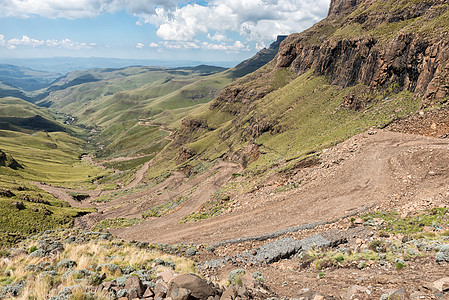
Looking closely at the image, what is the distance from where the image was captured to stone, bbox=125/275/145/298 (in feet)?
33.7

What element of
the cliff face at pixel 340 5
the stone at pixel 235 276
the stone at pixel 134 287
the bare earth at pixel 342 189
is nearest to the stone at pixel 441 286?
the stone at pixel 235 276

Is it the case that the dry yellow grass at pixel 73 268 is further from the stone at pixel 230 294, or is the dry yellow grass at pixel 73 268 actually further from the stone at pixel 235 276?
the stone at pixel 230 294

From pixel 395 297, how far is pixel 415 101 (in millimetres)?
49410

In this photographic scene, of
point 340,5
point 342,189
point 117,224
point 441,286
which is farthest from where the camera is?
point 340,5

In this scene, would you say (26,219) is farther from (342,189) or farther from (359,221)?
(359,221)

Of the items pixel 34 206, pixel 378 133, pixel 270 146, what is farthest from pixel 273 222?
pixel 34 206

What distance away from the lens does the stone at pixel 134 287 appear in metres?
10.3

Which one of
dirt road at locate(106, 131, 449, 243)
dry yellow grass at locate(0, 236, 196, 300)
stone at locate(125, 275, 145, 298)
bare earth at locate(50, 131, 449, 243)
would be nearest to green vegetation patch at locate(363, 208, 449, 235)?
bare earth at locate(50, 131, 449, 243)

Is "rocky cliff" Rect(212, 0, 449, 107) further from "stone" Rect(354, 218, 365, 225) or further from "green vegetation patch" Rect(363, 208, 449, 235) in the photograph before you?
"stone" Rect(354, 218, 365, 225)

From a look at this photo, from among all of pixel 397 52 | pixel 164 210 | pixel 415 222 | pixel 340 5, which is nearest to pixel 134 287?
pixel 415 222

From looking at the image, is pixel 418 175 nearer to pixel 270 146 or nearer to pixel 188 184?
pixel 270 146

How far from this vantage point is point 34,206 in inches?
2387

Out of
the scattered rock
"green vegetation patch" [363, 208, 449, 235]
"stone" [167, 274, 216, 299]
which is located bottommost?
the scattered rock

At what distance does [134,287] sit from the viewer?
10.5 m
